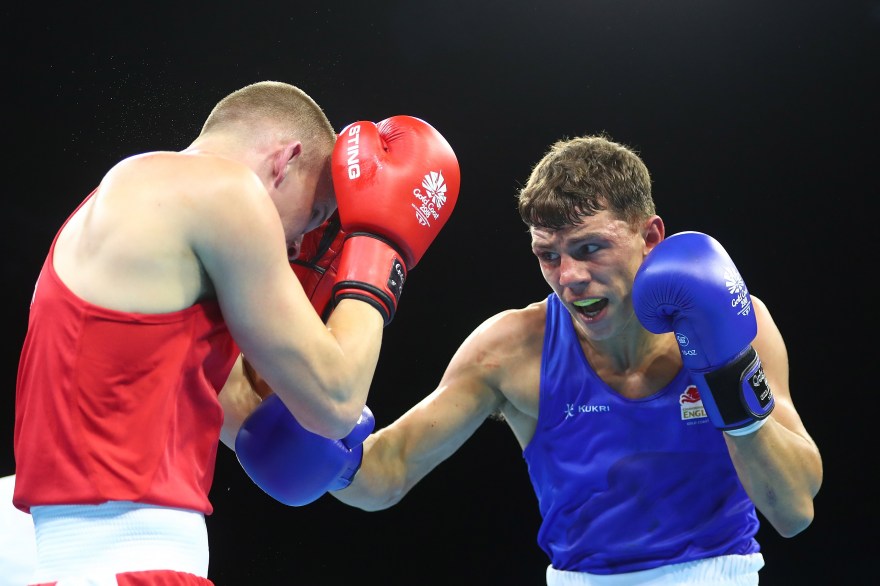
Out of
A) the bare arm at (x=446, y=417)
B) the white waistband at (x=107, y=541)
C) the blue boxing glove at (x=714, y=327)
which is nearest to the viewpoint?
the white waistband at (x=107, y=541)

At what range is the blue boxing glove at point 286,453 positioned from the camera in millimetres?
2156

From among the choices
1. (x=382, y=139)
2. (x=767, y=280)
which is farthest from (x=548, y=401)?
(x=767, y=280)

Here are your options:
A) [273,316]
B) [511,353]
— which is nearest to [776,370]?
[511,353]

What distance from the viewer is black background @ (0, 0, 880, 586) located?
493 centimetres

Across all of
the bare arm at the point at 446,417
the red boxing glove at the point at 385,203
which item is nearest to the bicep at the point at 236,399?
the bare arm at the point at 446,417

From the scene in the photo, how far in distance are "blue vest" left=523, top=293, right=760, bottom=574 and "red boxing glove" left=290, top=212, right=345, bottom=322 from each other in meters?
0.85

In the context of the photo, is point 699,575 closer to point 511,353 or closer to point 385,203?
point 511,353

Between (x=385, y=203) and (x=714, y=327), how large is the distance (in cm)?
90

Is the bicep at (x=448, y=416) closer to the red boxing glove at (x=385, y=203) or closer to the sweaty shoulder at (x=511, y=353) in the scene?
the sweaty shoulder at (x=511, y=353)

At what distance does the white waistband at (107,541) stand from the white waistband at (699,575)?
1.40 m

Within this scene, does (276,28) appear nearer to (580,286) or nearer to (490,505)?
(490,505)

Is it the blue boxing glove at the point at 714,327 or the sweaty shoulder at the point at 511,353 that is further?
the sweaty shoulder at the point at 511,353

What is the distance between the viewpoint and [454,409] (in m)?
2.87

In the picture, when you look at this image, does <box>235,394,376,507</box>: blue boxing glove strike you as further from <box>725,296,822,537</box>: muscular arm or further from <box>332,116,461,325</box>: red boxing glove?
<box>725,296,822,537</box>: muscular arm
